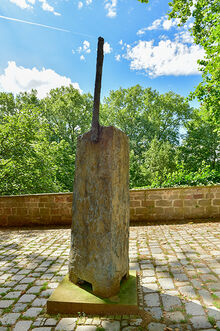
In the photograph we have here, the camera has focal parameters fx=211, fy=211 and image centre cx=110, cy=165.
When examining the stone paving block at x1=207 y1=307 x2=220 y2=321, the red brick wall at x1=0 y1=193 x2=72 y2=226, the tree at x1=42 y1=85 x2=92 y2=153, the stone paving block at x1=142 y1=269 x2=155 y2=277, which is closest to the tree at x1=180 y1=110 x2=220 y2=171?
the tree at x1=42 y1=85 x2=92 y2=153

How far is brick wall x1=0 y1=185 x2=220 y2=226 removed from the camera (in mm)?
6523

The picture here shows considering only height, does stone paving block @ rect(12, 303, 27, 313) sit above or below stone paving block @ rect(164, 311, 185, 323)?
below

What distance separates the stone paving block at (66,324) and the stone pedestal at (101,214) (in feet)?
1.08

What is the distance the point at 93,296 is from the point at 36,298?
0.77 meters

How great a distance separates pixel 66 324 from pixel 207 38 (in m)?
12.3

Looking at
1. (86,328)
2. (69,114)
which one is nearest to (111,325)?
(86,328)

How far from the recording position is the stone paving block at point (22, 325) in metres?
1.95

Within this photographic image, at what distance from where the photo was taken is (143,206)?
263 inches

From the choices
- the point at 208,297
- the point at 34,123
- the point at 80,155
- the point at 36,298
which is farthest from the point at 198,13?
the point at 36,298

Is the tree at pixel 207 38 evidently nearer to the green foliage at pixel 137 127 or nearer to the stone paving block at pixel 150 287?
the green foliage at pixel 137 127

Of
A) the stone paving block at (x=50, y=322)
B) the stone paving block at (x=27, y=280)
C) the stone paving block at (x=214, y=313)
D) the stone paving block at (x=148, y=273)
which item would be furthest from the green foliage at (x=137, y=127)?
the stone paving block at (x=214, y=313)

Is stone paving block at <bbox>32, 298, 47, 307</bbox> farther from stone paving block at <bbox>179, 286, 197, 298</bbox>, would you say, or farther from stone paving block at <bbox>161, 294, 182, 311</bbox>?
stone paving block at <bbox>179, 286, 197, 298</bbox>

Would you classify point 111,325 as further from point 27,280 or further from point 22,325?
point 27,280

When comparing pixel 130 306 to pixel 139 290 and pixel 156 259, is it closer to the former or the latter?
pixel 139 290
